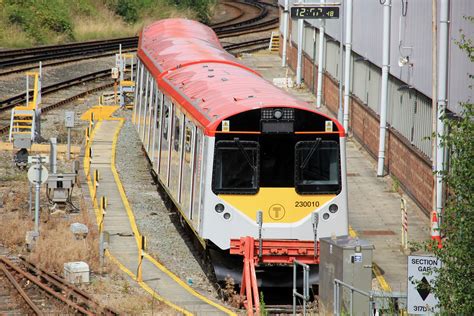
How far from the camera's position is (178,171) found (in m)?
21.5

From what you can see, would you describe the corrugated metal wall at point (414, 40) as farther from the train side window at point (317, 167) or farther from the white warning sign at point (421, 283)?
the white warning sign at point (421, 283)

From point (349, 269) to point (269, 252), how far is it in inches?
78.3

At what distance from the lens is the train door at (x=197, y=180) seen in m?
18.8

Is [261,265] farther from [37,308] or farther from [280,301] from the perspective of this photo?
[37,308]

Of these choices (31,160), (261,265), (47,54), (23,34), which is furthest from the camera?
(23,34)

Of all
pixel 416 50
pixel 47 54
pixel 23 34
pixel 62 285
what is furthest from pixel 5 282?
pixel 23 34

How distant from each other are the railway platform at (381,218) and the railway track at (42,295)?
4989mm

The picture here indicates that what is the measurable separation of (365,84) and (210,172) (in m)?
15.3

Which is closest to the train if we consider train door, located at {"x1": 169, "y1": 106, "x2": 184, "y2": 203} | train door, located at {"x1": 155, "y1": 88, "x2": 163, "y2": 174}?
train door, located at {"x1": 169, "y1": 106, "x2": 184, "y2": 203}

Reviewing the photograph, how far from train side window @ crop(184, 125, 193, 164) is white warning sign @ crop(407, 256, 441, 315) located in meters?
7.52

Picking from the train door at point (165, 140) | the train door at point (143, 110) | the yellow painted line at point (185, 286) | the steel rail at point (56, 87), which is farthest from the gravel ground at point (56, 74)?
the yellow painted line at point (185, 286)

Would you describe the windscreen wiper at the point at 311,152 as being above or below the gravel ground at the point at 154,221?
above

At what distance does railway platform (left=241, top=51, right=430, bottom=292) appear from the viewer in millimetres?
20203

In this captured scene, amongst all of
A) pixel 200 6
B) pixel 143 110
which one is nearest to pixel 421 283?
pixel 143 110
